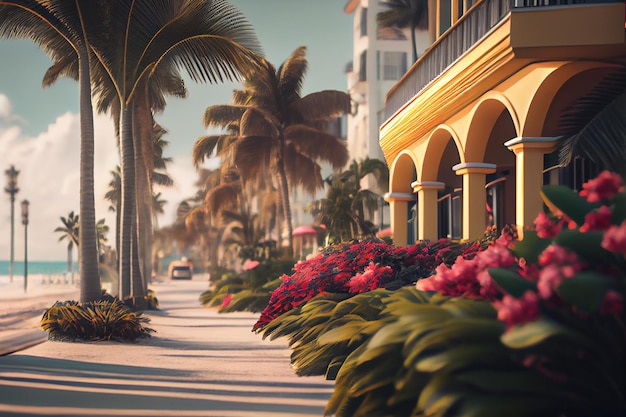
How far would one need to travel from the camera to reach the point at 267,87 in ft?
98.4

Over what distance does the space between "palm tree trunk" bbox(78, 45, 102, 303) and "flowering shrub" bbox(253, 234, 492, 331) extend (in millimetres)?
3324

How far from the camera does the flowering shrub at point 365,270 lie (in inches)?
475

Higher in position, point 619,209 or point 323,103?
point 323,103

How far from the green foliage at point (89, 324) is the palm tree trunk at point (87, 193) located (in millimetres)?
1264

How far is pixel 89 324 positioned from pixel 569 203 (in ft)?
30.6

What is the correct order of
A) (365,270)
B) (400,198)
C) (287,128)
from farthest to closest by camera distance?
(287,128), (400,198), (365,270)

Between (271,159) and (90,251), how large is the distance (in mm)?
17100

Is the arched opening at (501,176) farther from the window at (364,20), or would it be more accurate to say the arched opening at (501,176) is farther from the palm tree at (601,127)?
the window at (364,20)

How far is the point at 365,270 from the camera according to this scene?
12.5 metres

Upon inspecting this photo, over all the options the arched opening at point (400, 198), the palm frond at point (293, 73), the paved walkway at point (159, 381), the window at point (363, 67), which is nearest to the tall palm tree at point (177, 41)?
the paved walkway at point (159, 381)

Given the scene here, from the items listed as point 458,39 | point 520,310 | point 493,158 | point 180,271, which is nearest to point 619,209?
point 520,310

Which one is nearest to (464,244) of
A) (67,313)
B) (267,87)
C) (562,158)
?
(562,158)

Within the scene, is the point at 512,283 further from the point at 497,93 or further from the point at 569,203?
the point at 497,93

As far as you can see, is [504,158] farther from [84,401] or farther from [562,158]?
[84,401]
